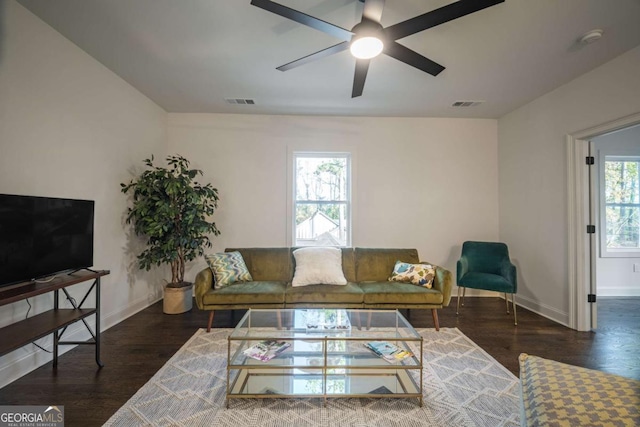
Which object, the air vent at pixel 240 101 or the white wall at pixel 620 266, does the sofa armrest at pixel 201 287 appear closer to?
the air vent at pixel 240 101

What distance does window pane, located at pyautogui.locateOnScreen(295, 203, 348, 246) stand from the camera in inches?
162

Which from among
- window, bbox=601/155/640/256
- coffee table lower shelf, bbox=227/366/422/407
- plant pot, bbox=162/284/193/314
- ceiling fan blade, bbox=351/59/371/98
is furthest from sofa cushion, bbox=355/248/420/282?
window, bbox=601/155/640/256

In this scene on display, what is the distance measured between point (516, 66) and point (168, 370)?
4.11 metres

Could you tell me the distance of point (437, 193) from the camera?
412 centimetres

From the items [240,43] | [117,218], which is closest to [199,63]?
[240,43]

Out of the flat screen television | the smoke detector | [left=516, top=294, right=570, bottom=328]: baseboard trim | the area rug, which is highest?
the smoke detector

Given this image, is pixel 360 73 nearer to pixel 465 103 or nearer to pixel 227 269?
pixel 465 103

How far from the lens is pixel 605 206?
4.13 meters

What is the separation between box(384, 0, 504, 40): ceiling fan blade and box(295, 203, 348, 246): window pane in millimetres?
2612

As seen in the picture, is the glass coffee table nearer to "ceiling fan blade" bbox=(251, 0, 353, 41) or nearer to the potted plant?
the potted plant

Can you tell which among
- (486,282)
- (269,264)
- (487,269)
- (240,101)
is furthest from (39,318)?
(487,269)

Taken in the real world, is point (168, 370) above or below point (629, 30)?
below

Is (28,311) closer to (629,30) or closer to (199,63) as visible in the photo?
(199,63)

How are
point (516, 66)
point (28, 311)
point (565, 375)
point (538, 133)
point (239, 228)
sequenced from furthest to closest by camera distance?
1. point (239, 228)
2. point (538, 133)
3. point (516, 66)
4. point (28, 311)
5. point (565, 375)
